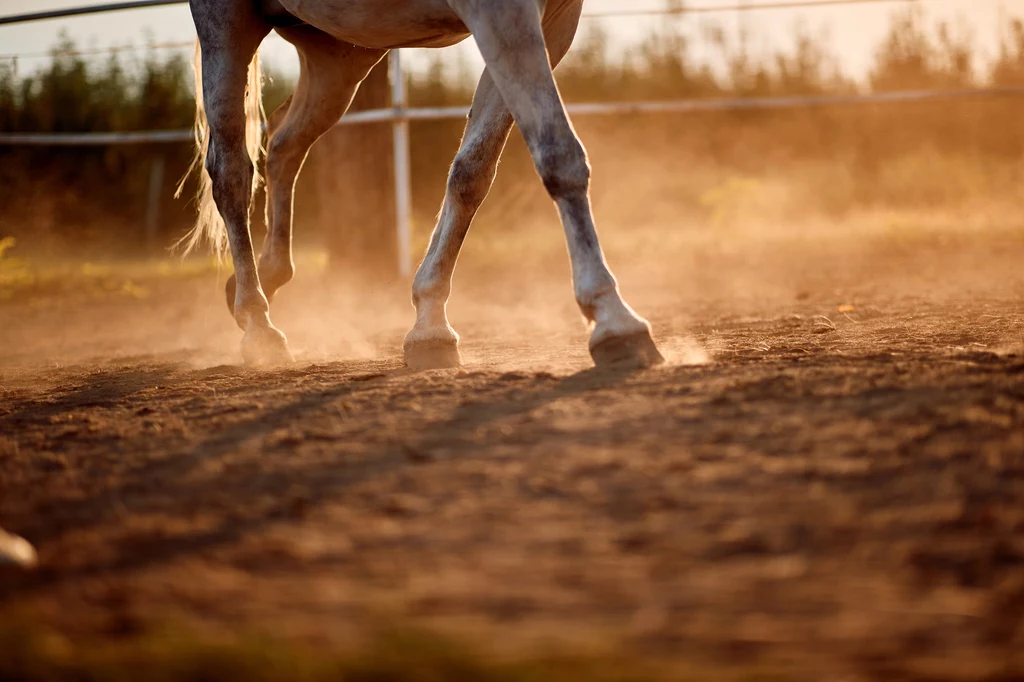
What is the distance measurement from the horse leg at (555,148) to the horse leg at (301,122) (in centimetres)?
145

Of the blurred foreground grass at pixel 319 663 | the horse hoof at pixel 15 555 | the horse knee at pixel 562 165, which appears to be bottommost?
the blurred foreground grass at pixel 319 663

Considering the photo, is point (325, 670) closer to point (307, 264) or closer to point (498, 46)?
point (498, 46)

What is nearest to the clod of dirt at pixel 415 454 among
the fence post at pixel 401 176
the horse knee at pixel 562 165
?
the horse knee at pixel 562 165

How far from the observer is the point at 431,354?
10.1 feet

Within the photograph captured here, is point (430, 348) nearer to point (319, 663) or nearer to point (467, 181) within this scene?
point (467, 181)

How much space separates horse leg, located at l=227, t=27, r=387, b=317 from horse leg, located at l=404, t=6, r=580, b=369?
983 millimetres

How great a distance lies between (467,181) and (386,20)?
551 millimetres

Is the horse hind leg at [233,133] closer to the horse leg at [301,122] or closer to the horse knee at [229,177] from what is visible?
the horse knee at [229,177]

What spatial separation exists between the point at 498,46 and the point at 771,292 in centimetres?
291

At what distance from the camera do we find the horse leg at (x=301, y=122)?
13.2 feet

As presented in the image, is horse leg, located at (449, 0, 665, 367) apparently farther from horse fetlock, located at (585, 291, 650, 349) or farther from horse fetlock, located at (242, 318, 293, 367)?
horse fetlock, located at (242, 318, 293, 367)

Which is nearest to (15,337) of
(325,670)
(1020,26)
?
(325,670)

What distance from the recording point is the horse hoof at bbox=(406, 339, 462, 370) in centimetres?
307

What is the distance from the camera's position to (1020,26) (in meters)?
7.88
